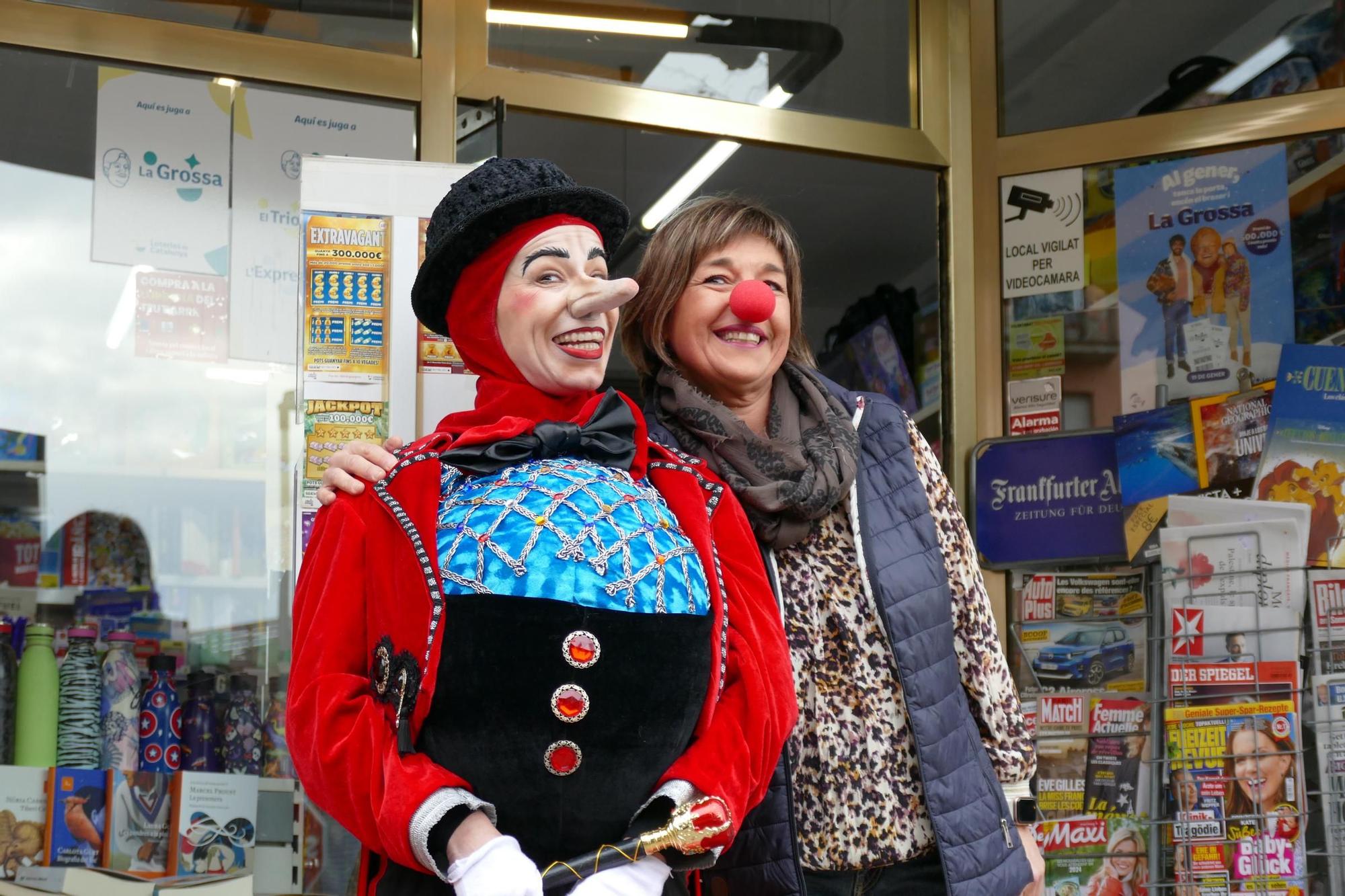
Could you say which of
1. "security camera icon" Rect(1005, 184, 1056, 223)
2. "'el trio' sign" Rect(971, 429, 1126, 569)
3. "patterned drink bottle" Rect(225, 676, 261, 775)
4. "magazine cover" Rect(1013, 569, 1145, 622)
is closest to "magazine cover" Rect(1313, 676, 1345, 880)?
"magazine cover" Rect(1013, 569, 1145, 622)

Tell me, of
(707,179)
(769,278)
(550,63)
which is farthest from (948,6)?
(769,278)

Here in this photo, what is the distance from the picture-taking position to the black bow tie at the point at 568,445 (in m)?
1.84

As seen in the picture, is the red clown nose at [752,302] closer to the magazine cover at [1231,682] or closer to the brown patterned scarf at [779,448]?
the brown patterned scarf at [779,448]

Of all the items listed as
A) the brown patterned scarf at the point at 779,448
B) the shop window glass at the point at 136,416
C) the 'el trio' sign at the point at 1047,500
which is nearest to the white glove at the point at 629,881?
the brown patterned scarf at the point at 779,448

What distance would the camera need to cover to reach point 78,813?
2.85 metres

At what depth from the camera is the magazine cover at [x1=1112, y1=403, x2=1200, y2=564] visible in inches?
137

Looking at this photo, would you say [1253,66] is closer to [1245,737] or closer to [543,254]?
[1245,737]

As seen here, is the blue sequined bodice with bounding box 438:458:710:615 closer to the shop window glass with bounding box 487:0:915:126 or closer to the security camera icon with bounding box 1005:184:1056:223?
the shop window glass with bounding box 487:0:915:126

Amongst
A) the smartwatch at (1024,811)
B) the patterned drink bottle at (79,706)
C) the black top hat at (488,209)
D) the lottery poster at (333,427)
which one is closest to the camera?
the black top hat at (488,209)

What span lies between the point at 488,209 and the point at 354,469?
0.38 m

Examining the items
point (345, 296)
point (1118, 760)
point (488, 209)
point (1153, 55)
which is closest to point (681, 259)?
point (488, 209)

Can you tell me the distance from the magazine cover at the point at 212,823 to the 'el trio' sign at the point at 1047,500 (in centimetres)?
184

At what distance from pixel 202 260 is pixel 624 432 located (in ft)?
5.00

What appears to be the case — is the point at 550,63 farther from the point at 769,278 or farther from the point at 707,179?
the point at 769,278
